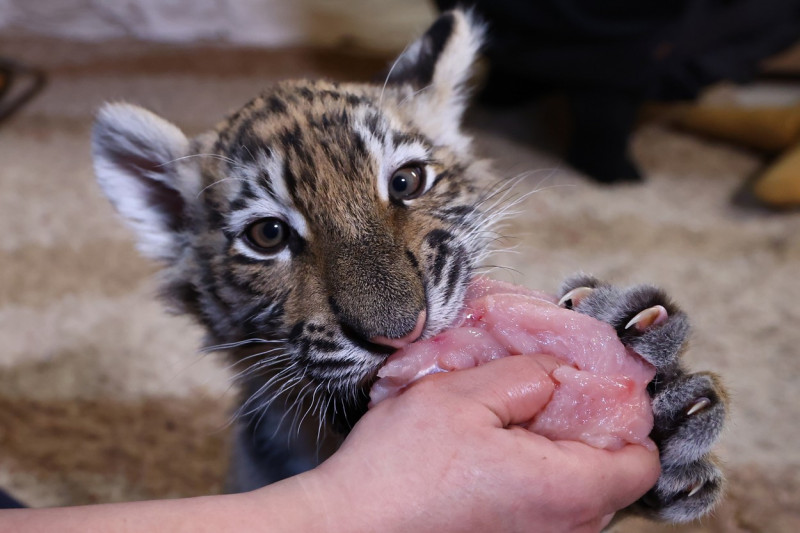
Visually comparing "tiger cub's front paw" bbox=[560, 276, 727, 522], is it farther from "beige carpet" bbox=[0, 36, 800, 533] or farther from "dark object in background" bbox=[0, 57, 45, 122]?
"dark object in background" bbox=[0, 57, 45, 122]

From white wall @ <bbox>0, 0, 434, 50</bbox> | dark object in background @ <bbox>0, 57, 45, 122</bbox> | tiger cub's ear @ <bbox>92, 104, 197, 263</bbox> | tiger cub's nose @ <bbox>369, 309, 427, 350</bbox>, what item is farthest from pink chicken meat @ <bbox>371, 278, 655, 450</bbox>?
dark object in background @ <bbox>0, 57, 45, 122</bbox>

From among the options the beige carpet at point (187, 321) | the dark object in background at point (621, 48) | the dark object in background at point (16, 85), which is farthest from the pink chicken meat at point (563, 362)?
the dark object in background at point (16, 85)

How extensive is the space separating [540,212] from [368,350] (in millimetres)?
1760

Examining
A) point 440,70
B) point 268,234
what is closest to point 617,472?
point 268,234

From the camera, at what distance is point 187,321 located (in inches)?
68.9

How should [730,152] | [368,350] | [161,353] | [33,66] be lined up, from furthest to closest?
[33,66], [730,152], [161,353], [368,350]

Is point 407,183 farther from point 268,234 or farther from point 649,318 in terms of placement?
point 649,318

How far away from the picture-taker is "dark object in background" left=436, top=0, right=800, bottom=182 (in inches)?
99.3

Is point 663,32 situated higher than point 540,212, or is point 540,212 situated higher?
point 663,32

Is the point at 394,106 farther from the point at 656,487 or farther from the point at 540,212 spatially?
the point at 540,212

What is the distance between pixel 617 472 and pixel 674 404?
152 millimetres

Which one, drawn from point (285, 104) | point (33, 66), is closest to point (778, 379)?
point (285, 104)

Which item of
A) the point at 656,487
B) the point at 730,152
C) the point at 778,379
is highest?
the point at 730,152

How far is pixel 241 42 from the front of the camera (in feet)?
13.3
